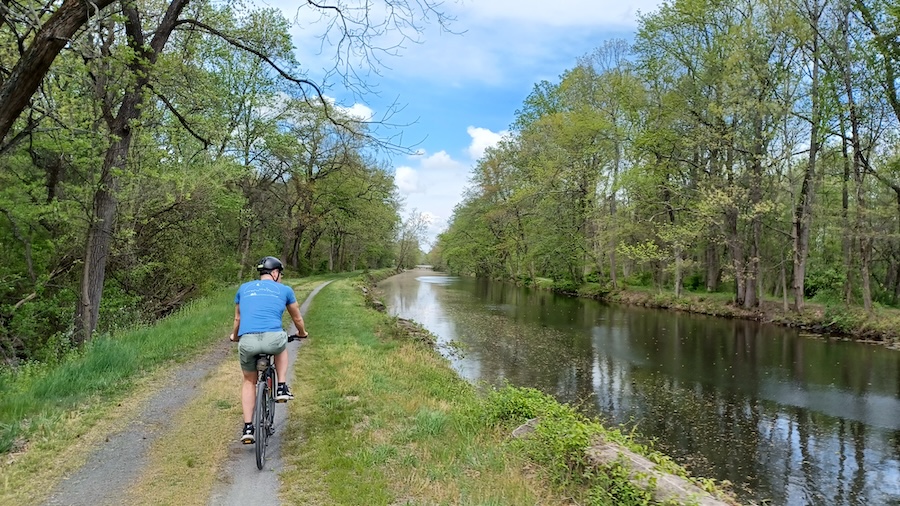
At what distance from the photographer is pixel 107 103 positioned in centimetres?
853

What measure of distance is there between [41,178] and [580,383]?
13.7 meters

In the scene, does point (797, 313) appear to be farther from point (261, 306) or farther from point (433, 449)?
point (261, 306)

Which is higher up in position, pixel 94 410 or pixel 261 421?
pixel 261 421

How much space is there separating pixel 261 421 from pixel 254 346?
2.14 feet

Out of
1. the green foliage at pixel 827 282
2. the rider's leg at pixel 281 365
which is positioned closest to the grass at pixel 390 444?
the rider's leg at pixel 281 365

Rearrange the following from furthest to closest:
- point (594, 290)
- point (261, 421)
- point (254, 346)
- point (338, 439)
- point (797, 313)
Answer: point (594, 290), point (797, 313), point (338, 439), point (254, 346), point (261, 421)

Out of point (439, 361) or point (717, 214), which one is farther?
point (717, 214)

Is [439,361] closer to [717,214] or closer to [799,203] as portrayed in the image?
[717,214]

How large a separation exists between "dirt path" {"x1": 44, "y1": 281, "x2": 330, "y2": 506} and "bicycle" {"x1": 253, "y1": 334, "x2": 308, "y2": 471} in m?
0.20

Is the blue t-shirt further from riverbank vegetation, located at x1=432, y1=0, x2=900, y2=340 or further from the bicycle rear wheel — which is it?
riverbank vegetation, located at x1=432, y1=0, x2=900, y2=340

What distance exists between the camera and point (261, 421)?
4.48 meters

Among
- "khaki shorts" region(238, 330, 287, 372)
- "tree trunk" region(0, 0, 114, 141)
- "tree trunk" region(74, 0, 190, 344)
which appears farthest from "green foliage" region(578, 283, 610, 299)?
"tree trunk" region(0, 0, 114, 141)

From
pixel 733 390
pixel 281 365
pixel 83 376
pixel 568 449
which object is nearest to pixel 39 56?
pixel 281 365

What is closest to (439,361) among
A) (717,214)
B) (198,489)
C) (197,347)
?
(197,347)
